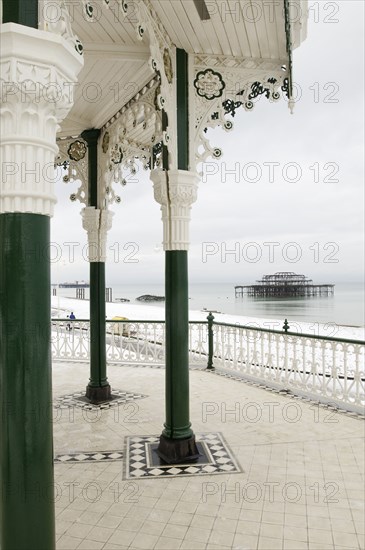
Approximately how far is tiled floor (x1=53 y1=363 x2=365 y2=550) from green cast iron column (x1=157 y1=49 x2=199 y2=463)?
16.2 inches

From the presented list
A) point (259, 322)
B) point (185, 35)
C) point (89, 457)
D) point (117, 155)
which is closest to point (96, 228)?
point (117, 155)

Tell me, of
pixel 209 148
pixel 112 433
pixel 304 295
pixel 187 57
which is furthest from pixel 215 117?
pixel 304 295

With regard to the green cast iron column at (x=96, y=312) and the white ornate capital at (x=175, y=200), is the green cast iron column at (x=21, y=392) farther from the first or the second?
the green cast iron column at (x=96, y=312)

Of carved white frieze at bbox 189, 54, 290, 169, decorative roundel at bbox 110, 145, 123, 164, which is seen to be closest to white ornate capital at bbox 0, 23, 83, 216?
carved white frieze at bbox 189, 54, 290, 169

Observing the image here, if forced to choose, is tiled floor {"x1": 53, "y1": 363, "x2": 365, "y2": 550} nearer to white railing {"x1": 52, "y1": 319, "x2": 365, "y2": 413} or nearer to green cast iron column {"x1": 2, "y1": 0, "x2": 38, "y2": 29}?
white railing {"x1": 52, "y1": 319, "x2": 365, "y2": 413}

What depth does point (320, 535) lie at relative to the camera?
268 centimetres

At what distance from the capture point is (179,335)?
12.8ft

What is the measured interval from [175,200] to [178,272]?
69 centimetres

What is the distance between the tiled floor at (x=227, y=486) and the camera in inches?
105

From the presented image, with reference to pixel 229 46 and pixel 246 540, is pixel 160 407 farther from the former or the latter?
pixel 229 46

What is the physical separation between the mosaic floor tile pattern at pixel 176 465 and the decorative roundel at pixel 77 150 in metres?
3.84

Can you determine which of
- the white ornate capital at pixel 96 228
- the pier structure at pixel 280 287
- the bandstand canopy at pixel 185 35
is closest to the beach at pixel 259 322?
the white ornate capital at pixel 96 228

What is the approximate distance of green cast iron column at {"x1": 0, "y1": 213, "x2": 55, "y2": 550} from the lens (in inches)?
62.9

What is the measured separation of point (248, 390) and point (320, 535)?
3.33 meters
